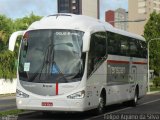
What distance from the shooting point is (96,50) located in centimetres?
1919

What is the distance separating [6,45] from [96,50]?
163ft

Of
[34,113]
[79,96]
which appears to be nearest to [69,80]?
[79,96]

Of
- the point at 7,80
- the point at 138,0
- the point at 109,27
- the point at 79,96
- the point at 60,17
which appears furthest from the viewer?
the point at 138,0

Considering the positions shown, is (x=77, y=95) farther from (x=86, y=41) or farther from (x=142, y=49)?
(x=142, y=49)

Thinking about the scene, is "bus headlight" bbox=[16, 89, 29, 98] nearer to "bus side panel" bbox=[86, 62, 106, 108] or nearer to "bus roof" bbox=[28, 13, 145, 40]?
"bus side panel" bbox=[86, 62, 106, 108]

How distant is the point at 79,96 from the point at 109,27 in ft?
17.6

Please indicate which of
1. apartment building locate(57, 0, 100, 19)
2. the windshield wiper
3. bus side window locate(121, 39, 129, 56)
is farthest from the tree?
the windshield wiper

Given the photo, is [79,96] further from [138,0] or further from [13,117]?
[138,0]

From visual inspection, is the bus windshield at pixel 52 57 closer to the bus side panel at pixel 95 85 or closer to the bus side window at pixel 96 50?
the bus side window at pixel 96 50

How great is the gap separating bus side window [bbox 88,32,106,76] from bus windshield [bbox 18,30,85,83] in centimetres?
74

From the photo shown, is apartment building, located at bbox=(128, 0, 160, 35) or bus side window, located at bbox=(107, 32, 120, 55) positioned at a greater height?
apartment building, located at bbox=(128, 0, 160, 35)

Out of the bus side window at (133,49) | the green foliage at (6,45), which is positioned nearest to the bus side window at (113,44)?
the bus side window at (133,49)

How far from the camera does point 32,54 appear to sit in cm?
1792

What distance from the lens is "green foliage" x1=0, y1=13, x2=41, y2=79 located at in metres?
52.9
